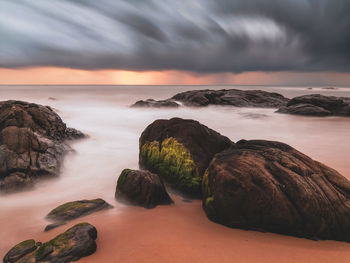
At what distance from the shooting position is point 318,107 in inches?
779

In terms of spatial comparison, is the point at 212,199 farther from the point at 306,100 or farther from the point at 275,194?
the point at 306,100

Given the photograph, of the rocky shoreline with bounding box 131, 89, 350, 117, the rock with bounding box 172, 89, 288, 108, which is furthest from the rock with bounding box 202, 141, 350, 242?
the rock with bounding box 172, 89, 288, 108

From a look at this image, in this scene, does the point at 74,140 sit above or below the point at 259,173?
below

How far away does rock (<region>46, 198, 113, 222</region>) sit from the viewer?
366 cm

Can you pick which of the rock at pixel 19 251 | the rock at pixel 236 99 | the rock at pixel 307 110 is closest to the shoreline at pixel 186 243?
the rock at pixel 19 251

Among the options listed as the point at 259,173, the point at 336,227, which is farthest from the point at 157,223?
the point at 336,227

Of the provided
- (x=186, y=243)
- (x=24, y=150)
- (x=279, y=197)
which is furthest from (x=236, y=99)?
(x=186, y=243)

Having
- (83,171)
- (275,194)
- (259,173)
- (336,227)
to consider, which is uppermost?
(259,173)

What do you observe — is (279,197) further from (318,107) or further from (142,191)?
(318,107)

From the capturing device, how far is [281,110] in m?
21.3

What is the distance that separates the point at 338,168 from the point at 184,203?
4441 mm

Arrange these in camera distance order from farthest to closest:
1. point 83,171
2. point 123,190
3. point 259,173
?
1. point 83,171
2. point 123,190
3. point 259,173

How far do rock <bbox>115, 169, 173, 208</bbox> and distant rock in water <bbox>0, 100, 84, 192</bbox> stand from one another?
223cm

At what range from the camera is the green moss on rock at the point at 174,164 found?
463 cm
